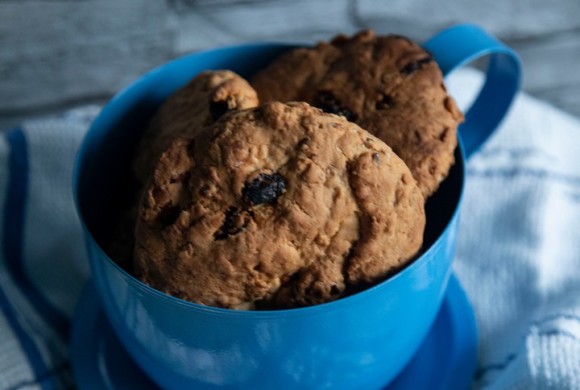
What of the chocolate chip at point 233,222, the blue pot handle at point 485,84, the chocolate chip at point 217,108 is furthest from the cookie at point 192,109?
the blue pot handle at point 485,84

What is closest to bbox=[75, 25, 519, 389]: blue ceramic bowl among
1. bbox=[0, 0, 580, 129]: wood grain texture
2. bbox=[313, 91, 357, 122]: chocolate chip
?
bbox=[313, 91, 357, 122]: chocolate chip

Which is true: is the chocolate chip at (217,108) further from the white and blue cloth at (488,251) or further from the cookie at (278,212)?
the white and blue cloth at (488,251)

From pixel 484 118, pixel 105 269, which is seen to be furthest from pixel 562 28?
pixel 105 269

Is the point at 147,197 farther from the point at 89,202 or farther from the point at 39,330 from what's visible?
the point at 39,330

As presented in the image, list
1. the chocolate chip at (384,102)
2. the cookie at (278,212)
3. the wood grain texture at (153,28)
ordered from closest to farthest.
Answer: the cookie at (278,212) < the chocolate chip at (384,102) < the wood grain texture at (153,28)

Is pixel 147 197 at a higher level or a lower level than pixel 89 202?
higher

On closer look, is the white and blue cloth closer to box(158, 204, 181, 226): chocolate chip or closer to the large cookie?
the large cookie
